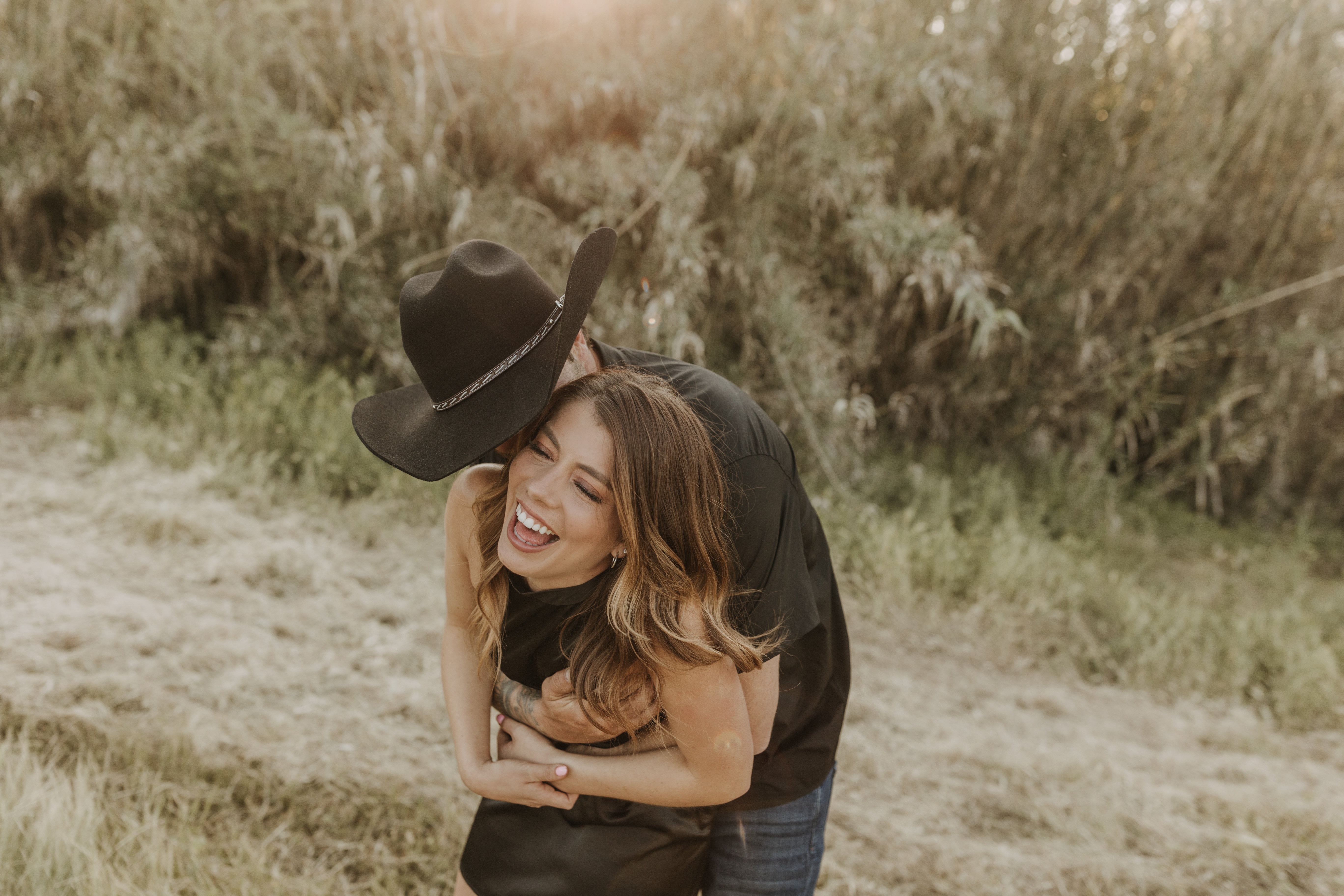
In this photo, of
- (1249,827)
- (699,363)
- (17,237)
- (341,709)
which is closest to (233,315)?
(17,237)

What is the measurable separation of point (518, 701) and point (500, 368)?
1.98 ft

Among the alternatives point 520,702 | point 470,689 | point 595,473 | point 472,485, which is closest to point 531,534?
point 595,473

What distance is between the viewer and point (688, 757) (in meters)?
1.35

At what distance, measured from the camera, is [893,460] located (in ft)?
17.7

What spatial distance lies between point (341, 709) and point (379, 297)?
2793mm

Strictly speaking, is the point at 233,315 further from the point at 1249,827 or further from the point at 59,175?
the point at 1249,827

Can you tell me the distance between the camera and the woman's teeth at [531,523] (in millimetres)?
1354

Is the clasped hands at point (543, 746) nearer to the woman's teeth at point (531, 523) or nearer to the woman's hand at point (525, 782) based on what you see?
the woman's hand at point (525, 782)

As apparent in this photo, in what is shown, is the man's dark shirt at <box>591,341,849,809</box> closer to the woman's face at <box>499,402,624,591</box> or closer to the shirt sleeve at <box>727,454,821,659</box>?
the shirt sleeve at <box>727,454,821,659</box>

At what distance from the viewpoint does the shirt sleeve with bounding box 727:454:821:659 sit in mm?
1356

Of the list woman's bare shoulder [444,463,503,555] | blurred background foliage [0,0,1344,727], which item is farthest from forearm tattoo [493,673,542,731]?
blurred background foliage [0,0,1344,727]

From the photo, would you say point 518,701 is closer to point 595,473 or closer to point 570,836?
point 570,836

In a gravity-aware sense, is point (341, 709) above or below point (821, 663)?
below

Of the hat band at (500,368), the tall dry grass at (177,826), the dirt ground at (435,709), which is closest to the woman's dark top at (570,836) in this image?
the hat band at (500,368)
